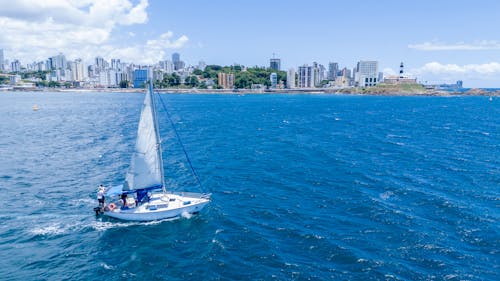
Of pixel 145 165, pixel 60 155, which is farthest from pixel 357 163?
pixel 60 155

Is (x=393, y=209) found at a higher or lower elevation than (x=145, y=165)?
lower

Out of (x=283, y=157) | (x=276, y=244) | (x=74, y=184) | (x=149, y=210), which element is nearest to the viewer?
(x=276, y=244)

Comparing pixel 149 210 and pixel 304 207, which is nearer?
pixel 149 210

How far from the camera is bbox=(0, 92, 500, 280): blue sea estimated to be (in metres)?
28.9

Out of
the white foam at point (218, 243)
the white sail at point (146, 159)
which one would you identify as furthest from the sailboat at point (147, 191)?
the white foam at point (218, 243)

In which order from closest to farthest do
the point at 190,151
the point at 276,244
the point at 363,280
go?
the point at 363,280 → the point at 276,244 → the point at 190,151

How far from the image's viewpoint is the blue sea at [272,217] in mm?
28875

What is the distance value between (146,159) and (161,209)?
5.86 meters

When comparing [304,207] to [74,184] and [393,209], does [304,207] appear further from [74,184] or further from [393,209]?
[74,184]

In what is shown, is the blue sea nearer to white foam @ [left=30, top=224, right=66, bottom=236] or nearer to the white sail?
white foam @ [left=30, top=224, right=66, bottom=236]

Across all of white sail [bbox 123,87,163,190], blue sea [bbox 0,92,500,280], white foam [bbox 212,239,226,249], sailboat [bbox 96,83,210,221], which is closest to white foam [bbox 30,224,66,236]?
blue sea [bbox 0,92,500,280]

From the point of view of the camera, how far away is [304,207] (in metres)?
40.6

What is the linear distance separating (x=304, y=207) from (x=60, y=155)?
49251 millimetres

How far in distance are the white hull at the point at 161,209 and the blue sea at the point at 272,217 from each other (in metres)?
0.99
